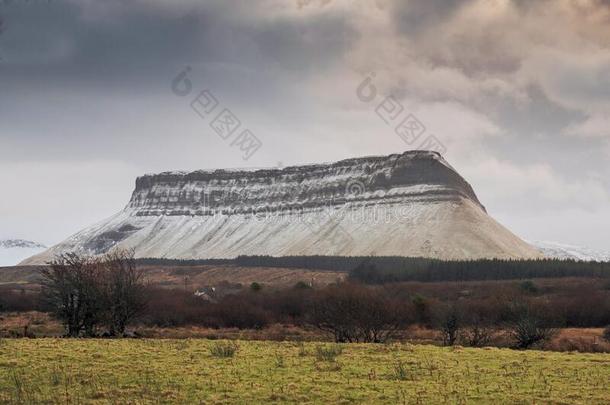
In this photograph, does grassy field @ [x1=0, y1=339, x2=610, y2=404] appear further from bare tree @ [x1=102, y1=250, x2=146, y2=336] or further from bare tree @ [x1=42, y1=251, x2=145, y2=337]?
bare tree @ [x1=102, y1=250, x2=146, y2=336]

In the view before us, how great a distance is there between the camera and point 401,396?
23141 mm

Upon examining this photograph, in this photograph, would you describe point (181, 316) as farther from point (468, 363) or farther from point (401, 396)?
point (401, 396)

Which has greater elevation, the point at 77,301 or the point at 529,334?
the point at 77,301

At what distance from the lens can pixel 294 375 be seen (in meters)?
27.0

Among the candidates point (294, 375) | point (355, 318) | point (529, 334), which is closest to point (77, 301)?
point (355, 318)

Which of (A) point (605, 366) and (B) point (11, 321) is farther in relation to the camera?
(B) point (11, 321)

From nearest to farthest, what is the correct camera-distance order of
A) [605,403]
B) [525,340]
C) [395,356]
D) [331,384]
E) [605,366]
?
[605,403] < [331,384] < [605,366] < [395,356] < [525,340]

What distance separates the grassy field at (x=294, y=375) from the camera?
75.7ft

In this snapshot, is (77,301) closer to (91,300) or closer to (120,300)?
(91,300)

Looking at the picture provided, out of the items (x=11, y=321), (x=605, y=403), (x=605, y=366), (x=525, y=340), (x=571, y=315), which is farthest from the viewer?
(x=571, y=315)

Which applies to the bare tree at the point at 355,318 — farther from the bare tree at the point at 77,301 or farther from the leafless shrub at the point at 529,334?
the bare tree at the point at 77,301

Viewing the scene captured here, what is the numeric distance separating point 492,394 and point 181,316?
63.4m

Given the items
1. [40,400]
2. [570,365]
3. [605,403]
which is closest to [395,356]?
[570,365]

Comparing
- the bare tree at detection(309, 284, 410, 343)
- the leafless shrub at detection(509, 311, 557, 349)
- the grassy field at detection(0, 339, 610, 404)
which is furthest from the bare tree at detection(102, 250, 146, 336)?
the leafless shrub at detection(509, 311, 557, 349)
